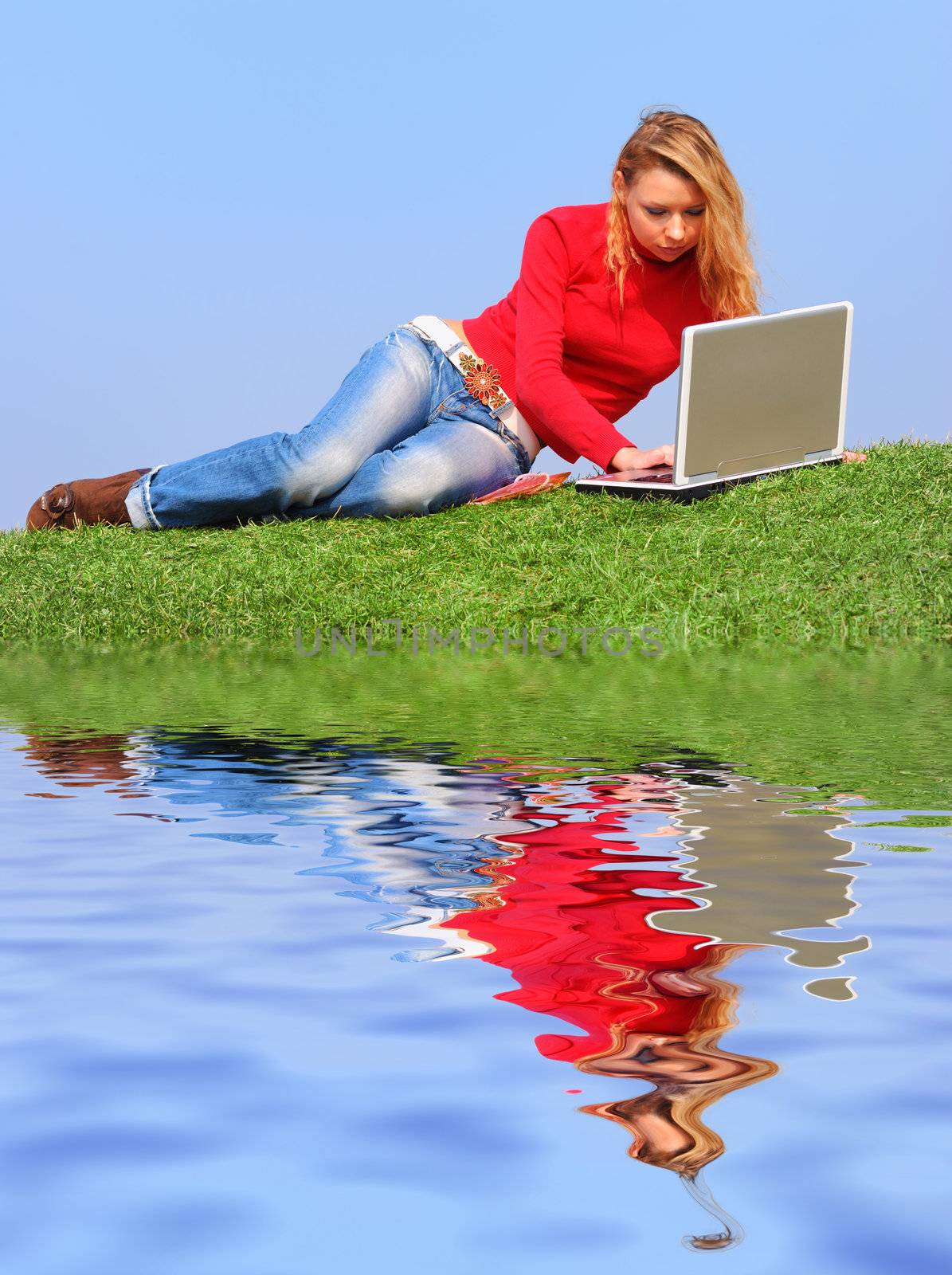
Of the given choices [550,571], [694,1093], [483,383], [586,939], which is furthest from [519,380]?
[694,1093]

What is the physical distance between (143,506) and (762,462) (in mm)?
3241

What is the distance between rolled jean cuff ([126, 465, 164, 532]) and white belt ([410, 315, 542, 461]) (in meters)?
1.59

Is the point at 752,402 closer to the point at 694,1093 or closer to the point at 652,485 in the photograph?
the point at 652,485

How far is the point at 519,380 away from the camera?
6730 millimetres

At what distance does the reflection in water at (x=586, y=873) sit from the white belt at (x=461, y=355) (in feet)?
13.8

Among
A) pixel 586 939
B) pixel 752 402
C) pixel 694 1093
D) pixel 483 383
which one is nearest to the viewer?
pixel 694 1093

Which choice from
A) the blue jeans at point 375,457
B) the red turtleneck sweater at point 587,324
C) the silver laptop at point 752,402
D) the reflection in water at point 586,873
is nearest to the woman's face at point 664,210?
the red turtleneck sweater at point 587,324

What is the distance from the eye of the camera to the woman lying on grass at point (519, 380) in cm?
655

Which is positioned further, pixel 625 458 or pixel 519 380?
pixel 625 458

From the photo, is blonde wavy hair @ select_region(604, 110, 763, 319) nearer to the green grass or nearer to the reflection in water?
the green grass

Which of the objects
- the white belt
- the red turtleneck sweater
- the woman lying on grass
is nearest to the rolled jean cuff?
the woman lying on grass

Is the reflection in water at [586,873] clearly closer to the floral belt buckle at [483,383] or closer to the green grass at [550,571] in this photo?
the green grass at [550,571]

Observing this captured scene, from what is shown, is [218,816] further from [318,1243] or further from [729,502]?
[729,502]

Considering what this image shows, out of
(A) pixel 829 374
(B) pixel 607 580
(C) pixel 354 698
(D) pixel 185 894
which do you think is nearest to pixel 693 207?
(A) pixel 829 374
